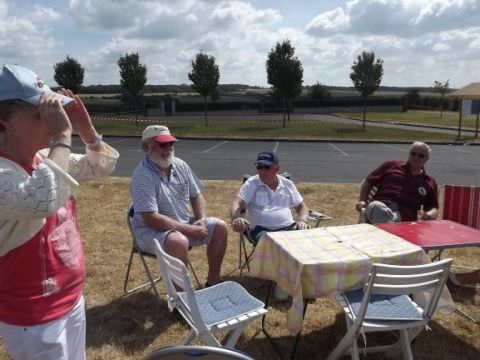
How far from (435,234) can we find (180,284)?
2.28m

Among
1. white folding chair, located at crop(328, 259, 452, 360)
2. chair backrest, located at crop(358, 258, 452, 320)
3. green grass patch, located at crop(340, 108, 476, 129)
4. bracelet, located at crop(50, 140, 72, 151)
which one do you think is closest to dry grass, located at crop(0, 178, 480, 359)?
white folding chair, located at crop(328, 259, 452, 360)

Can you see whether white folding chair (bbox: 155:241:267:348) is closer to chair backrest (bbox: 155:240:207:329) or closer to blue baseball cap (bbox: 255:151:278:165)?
chair backrest (bbox: 155:240:207:329)

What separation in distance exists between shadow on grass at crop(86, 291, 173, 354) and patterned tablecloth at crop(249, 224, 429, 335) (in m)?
0.94

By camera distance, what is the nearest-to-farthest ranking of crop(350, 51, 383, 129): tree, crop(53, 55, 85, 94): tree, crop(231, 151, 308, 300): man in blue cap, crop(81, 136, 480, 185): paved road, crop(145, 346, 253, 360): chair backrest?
1. crop(145, 346, 253, 360): chair backrest
2. crop(231, 151, 308, 300): man in blue cap
3. crop(81, 136, 480, 185): paved road
4. crop(350, 51, 383, 129): tree
5. crop(53, 55, 85, 94): tree

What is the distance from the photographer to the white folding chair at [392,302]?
2.45m

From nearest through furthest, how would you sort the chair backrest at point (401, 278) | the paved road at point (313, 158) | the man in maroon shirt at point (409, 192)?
1. the chair backrest at point (401, 278)
2. the man in maroon shirt at point (409, 192)
3. the paved road at point (313, 158)

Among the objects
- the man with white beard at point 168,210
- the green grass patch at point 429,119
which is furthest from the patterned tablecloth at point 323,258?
the green grass patch at point 429,119

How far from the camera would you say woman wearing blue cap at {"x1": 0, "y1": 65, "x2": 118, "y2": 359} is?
1438 millimetres

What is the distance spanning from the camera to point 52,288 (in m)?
1.71

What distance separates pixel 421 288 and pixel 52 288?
195cm

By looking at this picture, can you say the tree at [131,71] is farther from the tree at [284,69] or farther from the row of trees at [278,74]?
the tree at [284,69]

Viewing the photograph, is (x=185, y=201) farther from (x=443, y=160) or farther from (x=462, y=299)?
(x=443, y=160)

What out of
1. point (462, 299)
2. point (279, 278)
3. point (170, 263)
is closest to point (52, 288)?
point (170, 263)

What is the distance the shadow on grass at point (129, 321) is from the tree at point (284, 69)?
72.5 feet
